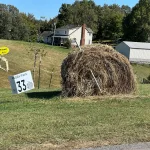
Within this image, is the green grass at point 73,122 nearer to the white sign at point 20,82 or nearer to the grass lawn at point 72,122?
the grass lawn at point 72,122

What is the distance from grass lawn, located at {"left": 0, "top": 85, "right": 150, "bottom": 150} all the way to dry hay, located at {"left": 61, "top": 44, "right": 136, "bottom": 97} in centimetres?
96

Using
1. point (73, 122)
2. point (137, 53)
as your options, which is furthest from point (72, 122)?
point (137, 53)

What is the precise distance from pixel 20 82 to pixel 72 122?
2.23m

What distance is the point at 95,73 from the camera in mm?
12859

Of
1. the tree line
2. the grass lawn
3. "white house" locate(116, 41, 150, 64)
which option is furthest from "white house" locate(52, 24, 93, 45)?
the grass lawn

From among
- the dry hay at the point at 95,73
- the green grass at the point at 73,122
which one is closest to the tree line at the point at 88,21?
the dry hay at the point at 95,73

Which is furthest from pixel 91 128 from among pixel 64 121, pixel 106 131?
pixel 64 121

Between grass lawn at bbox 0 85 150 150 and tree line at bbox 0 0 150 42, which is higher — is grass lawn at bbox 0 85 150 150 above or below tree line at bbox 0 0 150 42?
below

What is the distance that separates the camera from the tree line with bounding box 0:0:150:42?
282 feet

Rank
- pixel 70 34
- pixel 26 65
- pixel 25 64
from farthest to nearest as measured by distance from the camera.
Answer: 1. pixel 70 34
2. pixel 25 64
3. pixel 26 65

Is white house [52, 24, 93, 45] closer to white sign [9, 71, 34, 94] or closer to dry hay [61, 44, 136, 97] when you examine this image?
dry hay [61, 44, 136, 97]

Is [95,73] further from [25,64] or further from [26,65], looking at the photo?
[25,64]

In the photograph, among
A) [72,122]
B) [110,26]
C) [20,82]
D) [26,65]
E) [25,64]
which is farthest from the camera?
[110,26]

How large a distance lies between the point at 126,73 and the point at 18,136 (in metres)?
6.99
